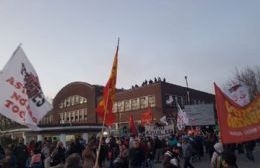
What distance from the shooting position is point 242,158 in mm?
25281

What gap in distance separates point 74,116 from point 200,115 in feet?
129

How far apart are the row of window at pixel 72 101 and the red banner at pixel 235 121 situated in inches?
2397

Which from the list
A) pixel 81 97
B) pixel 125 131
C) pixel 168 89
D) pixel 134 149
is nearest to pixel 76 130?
pixel 125 131

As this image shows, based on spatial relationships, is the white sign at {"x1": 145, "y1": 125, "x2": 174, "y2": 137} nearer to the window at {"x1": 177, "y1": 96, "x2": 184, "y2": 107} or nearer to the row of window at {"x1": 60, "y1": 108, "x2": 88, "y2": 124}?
the window at {"x1": 177, "y1": 96, "x2": 184, "y2": 107}

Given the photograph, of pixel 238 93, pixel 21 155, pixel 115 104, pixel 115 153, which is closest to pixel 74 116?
pixel 115 104

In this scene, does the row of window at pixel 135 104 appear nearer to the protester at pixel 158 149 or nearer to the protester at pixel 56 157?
the protester at pixel 158 149

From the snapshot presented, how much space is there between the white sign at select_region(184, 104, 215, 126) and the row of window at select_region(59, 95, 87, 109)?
3652cm

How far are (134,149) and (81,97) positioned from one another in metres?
54.3

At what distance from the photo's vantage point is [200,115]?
35.8 meters

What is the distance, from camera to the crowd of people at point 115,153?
7.35 metres

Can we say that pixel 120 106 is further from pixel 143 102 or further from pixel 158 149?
pixel 158 149

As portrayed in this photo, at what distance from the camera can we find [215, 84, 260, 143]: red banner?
10.1 m

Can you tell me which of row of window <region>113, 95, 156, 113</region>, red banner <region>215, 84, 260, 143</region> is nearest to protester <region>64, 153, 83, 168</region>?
red banner <region>215, 84, 260, 143</region>

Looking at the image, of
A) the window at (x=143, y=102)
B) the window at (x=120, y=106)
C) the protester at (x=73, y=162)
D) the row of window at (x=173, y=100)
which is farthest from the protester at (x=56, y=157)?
the window at (x=120, y=106)
